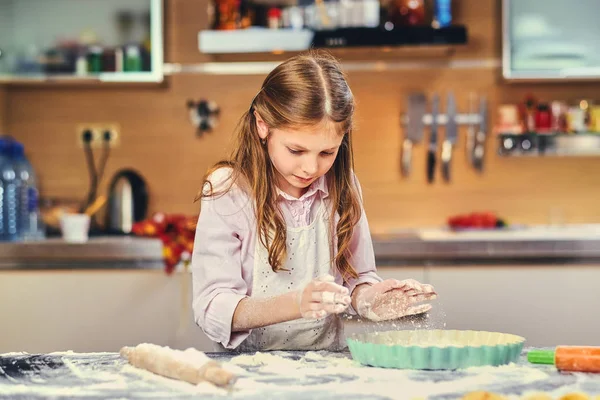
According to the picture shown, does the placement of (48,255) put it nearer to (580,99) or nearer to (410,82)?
(410,82)

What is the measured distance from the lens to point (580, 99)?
3572 mm

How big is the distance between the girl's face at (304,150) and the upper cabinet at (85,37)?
1.95 m

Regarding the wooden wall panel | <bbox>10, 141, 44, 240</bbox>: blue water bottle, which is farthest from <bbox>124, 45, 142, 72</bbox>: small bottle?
<bbox>10, 141, 44, 240</bbox>: blue water bottle

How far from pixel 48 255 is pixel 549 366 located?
208 cm

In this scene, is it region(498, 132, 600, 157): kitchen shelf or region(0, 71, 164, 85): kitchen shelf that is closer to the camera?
region(498, 132, 600, 157): kitchen shelf

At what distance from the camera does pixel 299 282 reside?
6.09 feet

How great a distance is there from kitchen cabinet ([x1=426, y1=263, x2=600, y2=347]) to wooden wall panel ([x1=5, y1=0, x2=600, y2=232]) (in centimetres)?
65

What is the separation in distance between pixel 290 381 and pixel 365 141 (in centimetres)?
238

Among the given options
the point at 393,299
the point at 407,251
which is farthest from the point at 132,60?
the point at 393,299

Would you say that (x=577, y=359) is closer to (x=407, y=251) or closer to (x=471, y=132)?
(x=407, y=251)

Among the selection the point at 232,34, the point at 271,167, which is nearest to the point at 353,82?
the point at 232,34

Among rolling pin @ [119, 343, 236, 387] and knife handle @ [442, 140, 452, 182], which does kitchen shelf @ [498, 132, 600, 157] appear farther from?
rolling pin @ [119, 343, 236, 387]

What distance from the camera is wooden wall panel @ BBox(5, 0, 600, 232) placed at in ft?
11.8

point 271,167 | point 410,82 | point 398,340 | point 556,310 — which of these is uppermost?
point 410,82
